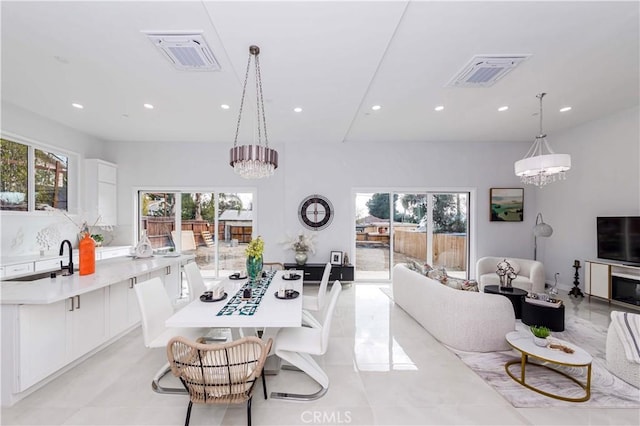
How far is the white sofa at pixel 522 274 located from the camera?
4631 millimetres

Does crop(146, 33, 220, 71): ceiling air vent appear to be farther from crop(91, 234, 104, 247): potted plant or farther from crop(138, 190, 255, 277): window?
crop(91, 234, 104, 247): potted plant

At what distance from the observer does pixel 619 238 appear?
436cm

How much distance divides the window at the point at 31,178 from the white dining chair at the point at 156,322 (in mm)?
3663

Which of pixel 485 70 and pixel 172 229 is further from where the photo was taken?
pixel 172 229

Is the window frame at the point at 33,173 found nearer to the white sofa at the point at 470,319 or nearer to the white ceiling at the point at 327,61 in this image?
the white ceiling at the point at 327,61

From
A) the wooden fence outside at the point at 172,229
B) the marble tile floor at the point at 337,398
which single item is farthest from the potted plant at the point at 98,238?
the marble tile floor at the point at 337,398

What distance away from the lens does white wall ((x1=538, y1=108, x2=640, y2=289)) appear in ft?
14.4

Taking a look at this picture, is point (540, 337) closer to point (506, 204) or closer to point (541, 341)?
point (541, 341)

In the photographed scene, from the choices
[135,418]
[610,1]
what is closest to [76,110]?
[135,418]

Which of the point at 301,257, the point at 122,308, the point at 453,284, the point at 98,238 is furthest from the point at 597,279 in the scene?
the point at 98,238

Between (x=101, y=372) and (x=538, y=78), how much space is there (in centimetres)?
572

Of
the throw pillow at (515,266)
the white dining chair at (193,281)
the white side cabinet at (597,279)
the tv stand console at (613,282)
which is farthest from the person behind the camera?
the throw pillow at (515,266)

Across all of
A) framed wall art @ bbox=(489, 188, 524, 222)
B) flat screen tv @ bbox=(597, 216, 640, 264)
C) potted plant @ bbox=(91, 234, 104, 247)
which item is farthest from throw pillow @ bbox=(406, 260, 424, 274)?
potted plant @ bbox=(91, 234, 104, 247)

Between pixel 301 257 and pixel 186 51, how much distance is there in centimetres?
403
